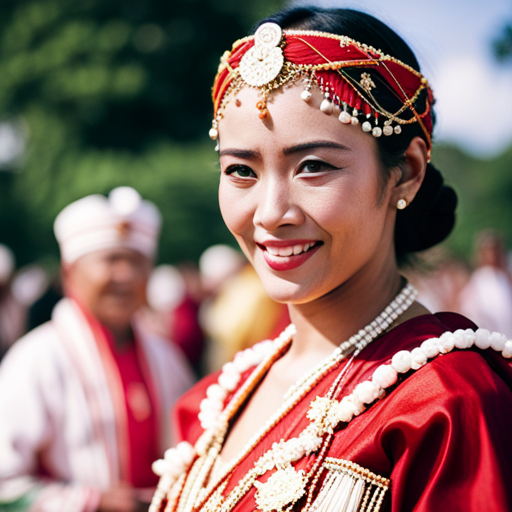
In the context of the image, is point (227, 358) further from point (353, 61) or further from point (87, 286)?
point (353, 61)

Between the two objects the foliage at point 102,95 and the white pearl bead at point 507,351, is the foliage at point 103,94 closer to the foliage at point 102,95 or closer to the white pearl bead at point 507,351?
the foliage at point 102,95

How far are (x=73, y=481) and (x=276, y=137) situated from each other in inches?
89.8

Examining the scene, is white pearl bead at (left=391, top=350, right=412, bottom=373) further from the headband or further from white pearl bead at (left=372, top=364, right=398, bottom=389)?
the headband

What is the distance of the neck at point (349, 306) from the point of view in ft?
5.44

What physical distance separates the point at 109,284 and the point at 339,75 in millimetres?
2305

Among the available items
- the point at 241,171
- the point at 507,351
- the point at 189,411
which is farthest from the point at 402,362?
the point at 189,411

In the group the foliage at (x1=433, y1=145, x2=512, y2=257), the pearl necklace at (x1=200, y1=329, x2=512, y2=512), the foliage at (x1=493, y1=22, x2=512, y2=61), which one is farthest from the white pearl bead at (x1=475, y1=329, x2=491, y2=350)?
the foliage at (x1=433, y1=145, x2=512, y2=257)

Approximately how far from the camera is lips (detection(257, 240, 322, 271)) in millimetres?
1521

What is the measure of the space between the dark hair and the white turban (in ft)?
6.76

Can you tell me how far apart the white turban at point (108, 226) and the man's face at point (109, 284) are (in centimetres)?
5

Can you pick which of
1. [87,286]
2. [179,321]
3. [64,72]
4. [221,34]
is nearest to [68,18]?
[64,72]

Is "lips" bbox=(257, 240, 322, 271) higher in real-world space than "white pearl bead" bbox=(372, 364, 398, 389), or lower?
higher

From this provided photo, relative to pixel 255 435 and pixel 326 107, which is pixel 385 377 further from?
pixel 326 107

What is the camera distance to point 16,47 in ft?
58.4
